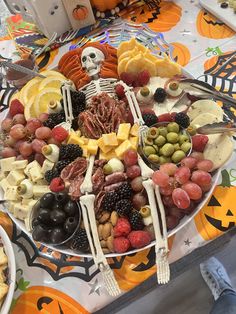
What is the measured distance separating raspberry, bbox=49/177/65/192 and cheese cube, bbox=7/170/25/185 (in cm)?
10

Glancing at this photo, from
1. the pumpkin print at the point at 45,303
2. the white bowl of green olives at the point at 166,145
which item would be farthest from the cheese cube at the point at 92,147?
the pumpkin print at the point at 45,303

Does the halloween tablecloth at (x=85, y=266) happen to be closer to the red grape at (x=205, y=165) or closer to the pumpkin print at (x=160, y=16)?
the red grape at (x=205, y=165)

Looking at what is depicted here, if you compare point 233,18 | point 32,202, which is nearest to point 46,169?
point 32,202

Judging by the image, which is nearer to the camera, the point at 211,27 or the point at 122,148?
the point at 122,148

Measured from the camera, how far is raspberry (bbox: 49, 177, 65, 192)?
0.80 metres

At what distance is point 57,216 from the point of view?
2.45ft

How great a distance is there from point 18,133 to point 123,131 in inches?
11.8

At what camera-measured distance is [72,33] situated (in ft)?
4.32

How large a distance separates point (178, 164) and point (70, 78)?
0.47m

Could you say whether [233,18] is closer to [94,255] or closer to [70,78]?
[70,78]

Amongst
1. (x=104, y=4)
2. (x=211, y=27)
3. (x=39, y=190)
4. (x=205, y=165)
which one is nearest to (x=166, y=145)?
(x=205, y=165)

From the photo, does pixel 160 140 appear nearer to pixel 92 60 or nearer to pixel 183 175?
pixel 183 175

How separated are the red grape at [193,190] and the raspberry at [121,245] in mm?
170

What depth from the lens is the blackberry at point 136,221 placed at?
2.43 feet
